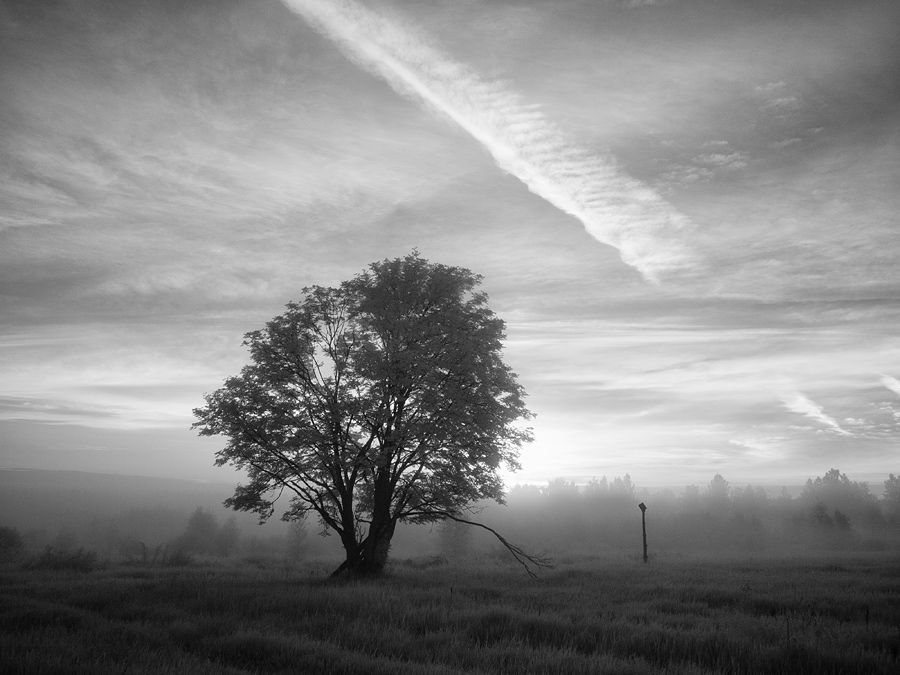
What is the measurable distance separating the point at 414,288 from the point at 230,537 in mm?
91682

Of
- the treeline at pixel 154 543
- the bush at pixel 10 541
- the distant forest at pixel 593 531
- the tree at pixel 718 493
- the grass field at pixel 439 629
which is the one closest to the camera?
the grass field at pixel 439 629

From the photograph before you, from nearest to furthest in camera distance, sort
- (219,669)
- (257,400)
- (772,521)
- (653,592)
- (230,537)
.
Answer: (219,669), (653,592), (257,400), (230,537), (772,521)

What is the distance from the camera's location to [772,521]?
143 metres

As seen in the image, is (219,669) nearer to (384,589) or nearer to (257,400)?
(384,589)

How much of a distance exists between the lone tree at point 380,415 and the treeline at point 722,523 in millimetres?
57791

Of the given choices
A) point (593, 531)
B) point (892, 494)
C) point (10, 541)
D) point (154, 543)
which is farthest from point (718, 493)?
point (10, 541)

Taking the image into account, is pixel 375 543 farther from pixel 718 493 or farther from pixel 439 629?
pixel 718 493

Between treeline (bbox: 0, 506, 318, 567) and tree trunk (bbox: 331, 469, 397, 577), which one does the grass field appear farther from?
treeline (bbox: 0, 506, 318, 567)

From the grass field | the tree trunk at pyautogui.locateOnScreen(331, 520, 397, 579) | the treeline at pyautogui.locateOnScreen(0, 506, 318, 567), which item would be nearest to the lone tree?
the tree trunk at pyautogui.locateOnScreen(331, 520, 397, 579)

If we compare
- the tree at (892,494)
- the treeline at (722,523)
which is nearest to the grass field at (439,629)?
the treeline at (722,523)

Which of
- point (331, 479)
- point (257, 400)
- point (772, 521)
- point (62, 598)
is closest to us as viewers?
point (62, 598)

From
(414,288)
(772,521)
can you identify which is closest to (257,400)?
(414,288)

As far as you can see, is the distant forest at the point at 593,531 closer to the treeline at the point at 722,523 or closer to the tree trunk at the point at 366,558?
the treeline at the point at 722,523

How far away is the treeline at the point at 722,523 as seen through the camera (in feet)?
305
